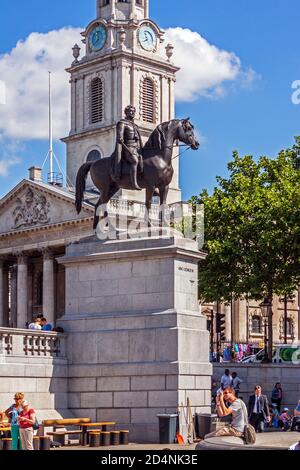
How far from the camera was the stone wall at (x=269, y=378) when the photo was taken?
162ft

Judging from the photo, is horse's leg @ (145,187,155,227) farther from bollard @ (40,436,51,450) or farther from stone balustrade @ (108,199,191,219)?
bollard @ (40,436,51,450)

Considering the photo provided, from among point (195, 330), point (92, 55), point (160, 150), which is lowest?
point (195, 330)

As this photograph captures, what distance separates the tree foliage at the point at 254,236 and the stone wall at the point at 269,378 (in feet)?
29.6

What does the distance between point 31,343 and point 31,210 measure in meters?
69.1

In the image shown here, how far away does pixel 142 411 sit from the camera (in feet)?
101

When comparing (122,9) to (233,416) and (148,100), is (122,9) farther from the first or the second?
(233,416)

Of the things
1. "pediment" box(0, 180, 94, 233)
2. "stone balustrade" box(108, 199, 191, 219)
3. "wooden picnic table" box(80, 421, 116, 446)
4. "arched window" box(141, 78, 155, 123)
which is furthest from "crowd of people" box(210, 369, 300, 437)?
"arched window" box(141, 78, 155, 123)

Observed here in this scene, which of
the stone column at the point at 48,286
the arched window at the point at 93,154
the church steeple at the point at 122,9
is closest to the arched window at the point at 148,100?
the arched window at the point at 93,154

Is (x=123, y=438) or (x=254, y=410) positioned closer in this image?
(x=123, y=438)

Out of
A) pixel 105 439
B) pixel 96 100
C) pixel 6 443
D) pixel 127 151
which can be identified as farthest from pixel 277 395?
pixel 96 100

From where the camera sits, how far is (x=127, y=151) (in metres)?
32.7
